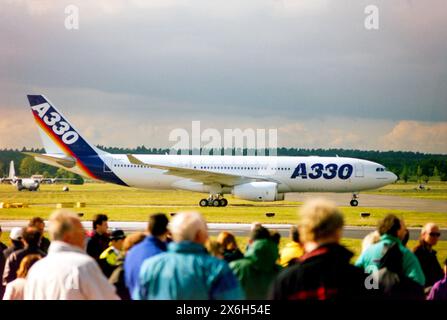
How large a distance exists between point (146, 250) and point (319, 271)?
2665 millimetres

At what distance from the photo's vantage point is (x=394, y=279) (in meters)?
8.43

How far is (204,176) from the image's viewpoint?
4416 cm

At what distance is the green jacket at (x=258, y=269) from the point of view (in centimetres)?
810

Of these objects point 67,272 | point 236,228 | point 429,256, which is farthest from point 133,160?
point 67,272

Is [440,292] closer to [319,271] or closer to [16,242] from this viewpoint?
[319,271]

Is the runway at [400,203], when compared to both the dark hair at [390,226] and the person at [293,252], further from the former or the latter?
the dark hair at [390,226]

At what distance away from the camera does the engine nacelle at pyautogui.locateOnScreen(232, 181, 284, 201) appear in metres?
41.7

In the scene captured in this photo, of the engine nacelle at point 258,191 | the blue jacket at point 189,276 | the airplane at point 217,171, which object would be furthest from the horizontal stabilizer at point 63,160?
the blue jacket at point 189,276

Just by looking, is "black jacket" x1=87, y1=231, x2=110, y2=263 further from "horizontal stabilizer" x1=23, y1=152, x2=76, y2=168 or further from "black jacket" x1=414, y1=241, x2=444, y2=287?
"horizontal stabilizer" x1=23, y1=152, x2=76, y2=168

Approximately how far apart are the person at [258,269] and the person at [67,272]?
201 cm
